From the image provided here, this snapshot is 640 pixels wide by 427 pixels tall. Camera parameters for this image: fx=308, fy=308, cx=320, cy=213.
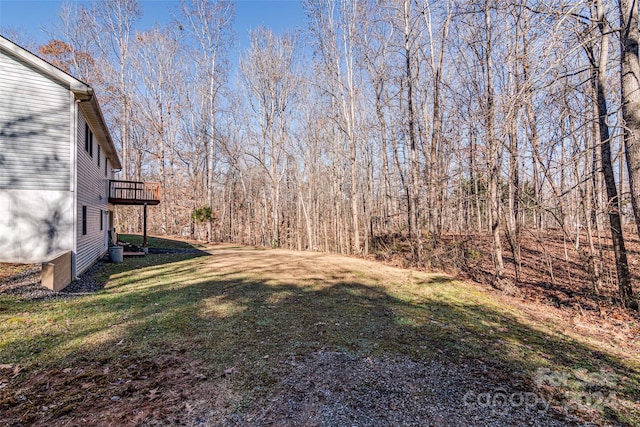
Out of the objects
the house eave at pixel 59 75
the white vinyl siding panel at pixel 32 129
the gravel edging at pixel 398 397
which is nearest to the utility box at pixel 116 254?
the white vinyl siding panel at pixel 32 129

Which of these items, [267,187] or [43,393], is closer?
[43,393]

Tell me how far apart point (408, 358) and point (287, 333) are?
173cm

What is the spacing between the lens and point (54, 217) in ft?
25.4

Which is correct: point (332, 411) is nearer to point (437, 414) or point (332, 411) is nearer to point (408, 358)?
point (437, 414)

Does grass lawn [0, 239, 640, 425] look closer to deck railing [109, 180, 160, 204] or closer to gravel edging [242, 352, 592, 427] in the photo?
gravel edging [242, 352, 592, 427]

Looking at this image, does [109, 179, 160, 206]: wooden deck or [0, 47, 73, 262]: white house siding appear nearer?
[0, 47, 73, 262]: white house siding

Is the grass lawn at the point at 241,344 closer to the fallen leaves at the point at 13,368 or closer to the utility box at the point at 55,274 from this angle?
the fallen leaves at the point at 13,368

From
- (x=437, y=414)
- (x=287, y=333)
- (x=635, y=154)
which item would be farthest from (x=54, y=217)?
(x=635, y=154)

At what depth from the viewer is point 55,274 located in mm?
6270

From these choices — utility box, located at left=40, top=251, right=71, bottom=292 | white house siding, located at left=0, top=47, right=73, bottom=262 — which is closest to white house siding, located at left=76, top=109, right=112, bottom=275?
white house siding, located at left=0, top=47, right=73, bottom=262

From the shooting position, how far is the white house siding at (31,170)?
25.1 ft

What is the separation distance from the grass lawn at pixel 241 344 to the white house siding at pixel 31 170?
7.48 ft

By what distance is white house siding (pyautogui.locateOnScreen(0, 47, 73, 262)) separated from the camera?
7656 millimetres

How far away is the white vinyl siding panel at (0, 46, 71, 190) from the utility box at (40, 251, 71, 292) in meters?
2.24
